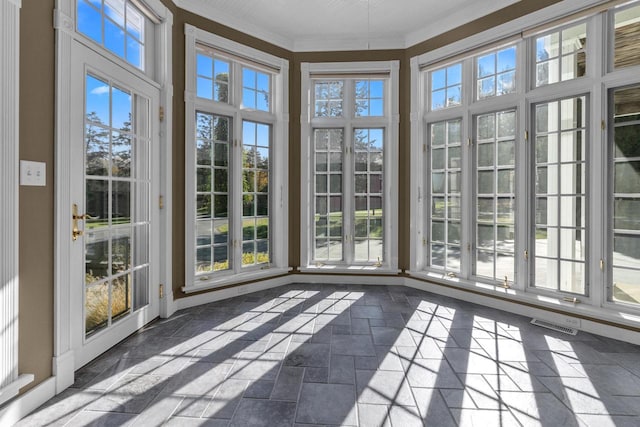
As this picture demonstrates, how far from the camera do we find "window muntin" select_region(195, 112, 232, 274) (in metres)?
3.56

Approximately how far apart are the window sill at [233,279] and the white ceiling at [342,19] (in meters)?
2.79

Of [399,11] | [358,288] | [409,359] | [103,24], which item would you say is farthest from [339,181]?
[103,24]

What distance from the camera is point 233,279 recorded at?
373 centimetres

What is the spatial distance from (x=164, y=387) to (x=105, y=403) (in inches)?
11.6

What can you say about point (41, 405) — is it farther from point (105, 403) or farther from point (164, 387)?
point (164, 387)

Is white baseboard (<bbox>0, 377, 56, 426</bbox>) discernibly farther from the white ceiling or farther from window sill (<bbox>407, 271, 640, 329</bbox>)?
window sill (<bbox>407, 271, 640, 329</bbox>)

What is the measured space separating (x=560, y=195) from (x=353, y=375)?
99.8 inches

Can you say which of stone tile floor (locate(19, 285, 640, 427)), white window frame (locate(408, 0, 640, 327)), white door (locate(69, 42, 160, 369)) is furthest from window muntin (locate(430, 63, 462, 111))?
white door (locate(69, 42, 160, 369))

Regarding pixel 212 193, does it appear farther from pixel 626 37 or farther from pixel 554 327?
pixel 626 37

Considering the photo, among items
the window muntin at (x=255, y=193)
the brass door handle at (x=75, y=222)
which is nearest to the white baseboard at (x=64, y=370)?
the brass door handle at (x=75, y=222)

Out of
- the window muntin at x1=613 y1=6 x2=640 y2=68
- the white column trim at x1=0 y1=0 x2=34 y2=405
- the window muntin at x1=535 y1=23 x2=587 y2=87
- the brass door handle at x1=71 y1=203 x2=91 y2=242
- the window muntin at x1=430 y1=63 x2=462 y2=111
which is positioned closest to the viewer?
the white column trim at x1=0 y1=0 x2=34 y2=405

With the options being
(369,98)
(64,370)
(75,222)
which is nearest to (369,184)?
(369,98)

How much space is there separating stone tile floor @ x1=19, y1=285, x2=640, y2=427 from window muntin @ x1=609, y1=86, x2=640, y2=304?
20.4 inches

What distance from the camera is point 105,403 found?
1.82 metres
